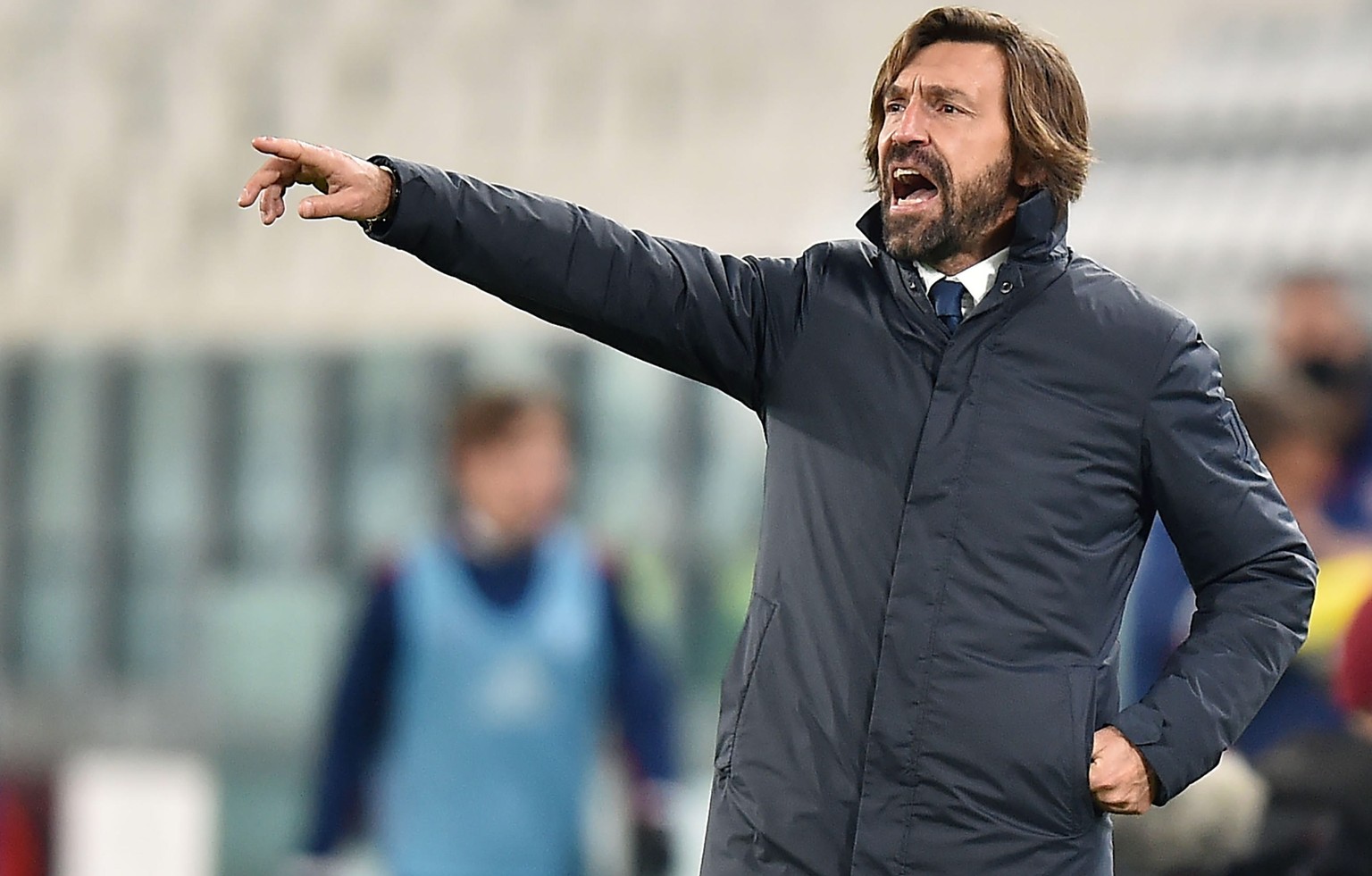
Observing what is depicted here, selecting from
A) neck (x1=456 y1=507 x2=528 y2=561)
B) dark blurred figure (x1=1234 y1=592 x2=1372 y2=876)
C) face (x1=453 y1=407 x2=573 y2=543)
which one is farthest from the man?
neck (x1=456 y1=507 x2=528 y2=561)

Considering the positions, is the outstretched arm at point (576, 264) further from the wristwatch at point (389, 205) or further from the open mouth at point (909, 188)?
the open mouth at point (909, 188)

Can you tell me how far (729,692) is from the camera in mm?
1868

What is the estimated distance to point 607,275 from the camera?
182cm

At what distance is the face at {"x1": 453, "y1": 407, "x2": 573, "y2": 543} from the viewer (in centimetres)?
349

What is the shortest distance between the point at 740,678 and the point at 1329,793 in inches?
45.3

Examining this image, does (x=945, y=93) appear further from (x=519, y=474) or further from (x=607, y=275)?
(x=519, y=474)

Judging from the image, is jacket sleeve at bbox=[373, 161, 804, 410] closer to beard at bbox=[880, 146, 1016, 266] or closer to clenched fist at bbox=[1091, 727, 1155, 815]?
beard at bbox=[880, 146, 1016, 266]

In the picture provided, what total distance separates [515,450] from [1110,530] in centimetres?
181

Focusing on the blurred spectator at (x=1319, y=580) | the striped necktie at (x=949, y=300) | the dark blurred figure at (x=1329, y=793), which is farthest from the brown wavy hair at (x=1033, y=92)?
the blurred spectator at (x=1319, y=580)

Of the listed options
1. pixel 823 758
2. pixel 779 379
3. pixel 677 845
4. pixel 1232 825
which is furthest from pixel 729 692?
pixel 677 845

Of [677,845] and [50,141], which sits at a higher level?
[50,141]

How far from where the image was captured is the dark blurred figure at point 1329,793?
2598mm

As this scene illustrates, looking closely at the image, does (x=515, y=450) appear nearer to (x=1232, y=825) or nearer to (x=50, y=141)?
(x=1232, y=825)

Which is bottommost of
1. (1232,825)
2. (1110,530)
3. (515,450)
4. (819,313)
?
(1232,825)
